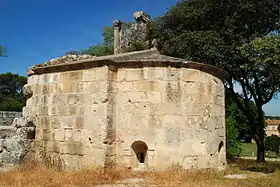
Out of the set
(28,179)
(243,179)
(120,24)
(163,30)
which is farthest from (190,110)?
(120,24)

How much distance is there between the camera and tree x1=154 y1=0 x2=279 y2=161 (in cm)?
1661

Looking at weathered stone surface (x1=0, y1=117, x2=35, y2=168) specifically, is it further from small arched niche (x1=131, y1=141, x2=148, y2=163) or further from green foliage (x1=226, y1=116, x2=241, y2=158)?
green foliage (x1=226, y1=116, x2=241, y2=158)

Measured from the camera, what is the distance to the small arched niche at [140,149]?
8.84m

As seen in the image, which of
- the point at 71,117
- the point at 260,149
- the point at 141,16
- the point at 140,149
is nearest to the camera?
the point at 140,149

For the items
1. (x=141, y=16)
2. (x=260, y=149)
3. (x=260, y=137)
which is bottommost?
(x=260, y=149)

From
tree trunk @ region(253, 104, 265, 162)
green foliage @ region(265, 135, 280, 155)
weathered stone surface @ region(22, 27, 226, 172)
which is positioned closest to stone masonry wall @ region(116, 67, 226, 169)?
weathered stone surface @ region(22, 27, 226, 172)

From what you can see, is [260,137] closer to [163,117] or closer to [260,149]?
[260,149]

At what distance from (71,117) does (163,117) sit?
2.57m

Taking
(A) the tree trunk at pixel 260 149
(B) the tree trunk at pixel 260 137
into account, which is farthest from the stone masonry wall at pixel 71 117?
(B) the tree trunk at pixel 260 137

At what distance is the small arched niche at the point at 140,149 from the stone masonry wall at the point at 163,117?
83 mm

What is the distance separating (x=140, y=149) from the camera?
29.5 feet

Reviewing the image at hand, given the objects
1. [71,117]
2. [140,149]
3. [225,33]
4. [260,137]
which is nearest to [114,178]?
[140,149]

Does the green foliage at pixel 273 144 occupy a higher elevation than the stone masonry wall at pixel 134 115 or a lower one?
lower

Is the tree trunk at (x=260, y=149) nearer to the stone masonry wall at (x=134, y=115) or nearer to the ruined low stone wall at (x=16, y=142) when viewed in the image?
the stone masonry wall at (x=134, y=115)
